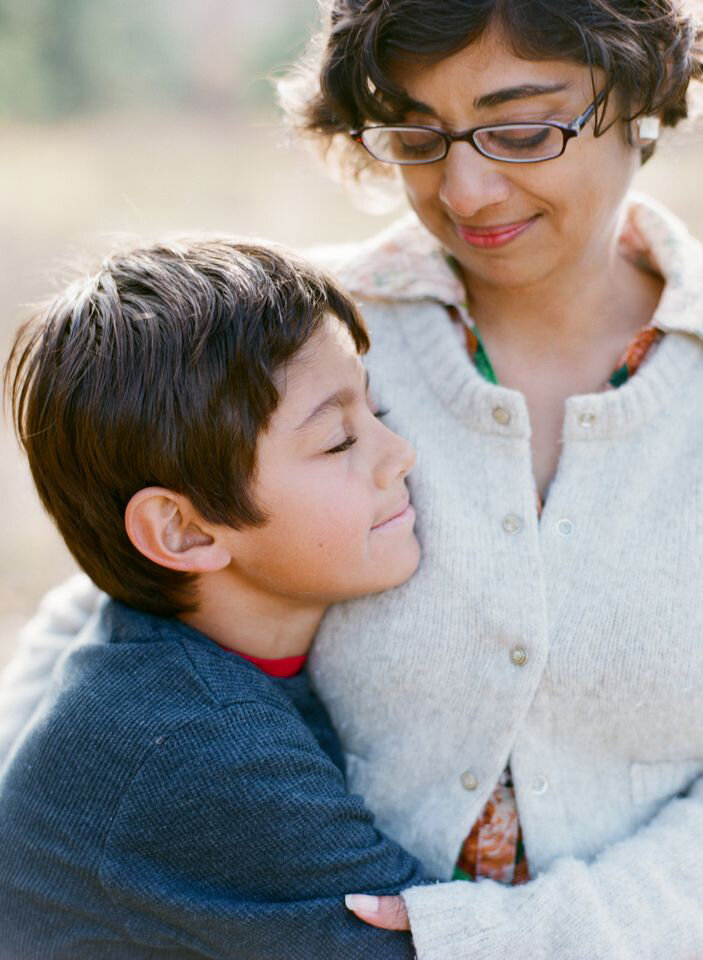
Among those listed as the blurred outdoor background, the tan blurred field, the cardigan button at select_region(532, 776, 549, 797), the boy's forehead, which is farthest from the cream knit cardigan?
the tan blurred field

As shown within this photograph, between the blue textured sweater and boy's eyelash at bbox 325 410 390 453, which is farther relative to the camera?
boy's eyelash at bbox 325 410 390 453

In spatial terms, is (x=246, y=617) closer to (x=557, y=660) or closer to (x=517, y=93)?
(x=557, y=660)

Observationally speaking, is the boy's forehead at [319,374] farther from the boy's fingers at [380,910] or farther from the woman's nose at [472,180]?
the boy's fingers at [380,910]

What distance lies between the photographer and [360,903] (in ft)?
5.30

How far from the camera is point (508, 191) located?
187 centimetres

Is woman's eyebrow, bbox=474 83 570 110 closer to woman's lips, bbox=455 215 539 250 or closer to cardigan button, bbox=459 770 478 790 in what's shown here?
woman's lips, bbox=455 215 539 250

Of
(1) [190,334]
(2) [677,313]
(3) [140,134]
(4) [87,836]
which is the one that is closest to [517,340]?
(2) [677,313]

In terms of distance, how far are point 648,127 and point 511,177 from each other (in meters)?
0.30

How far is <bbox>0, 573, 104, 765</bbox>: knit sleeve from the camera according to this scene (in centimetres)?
202

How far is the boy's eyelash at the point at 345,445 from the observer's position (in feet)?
5.83

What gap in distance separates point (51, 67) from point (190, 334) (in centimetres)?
938

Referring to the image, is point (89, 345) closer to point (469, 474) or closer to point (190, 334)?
point (190, 334)

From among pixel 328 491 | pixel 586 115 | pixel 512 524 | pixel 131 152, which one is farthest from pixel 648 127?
pixel 131 152

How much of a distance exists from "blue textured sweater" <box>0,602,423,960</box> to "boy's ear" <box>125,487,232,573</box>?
130 millimetres
